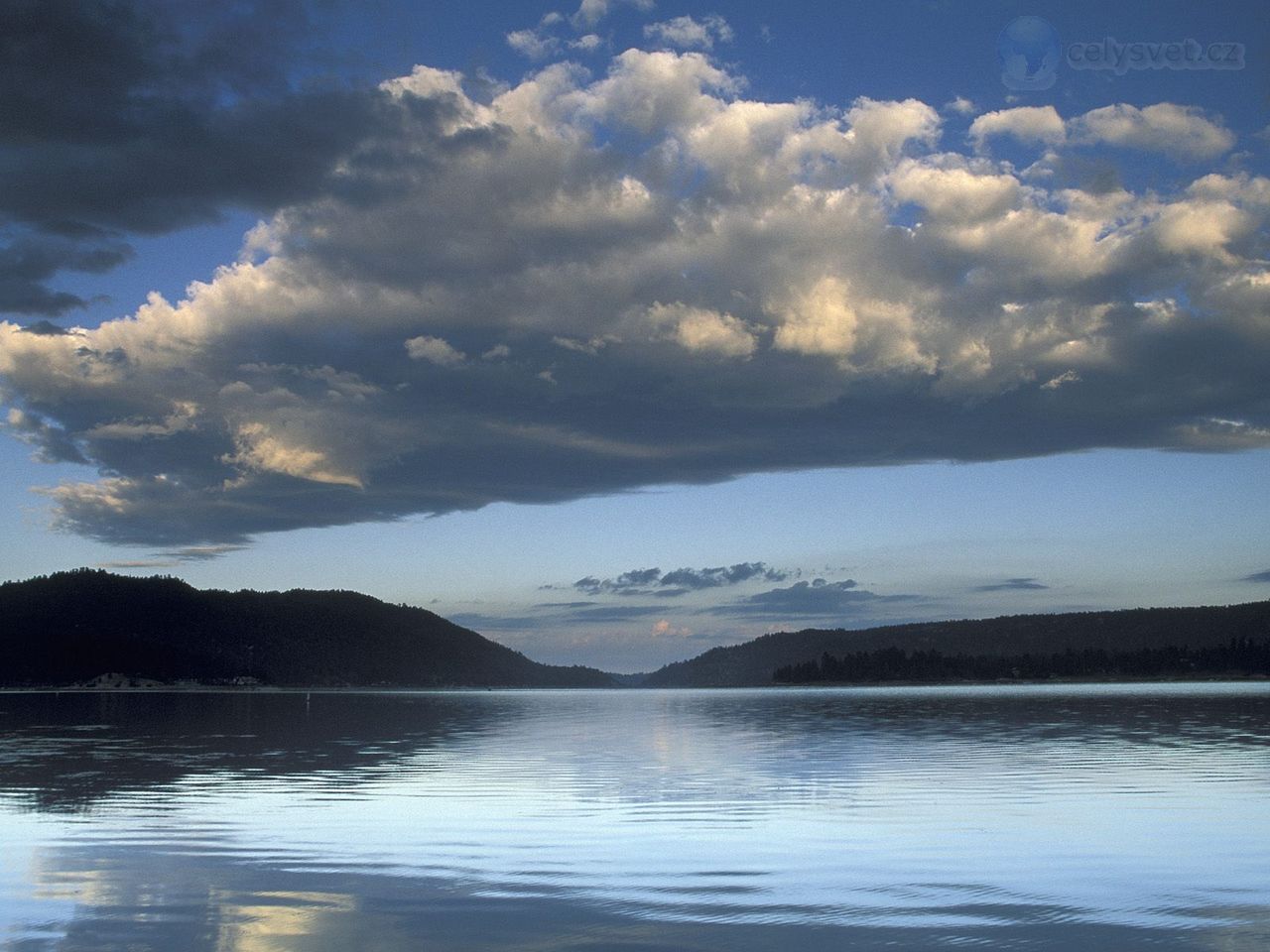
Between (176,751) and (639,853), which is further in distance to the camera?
(176,751)

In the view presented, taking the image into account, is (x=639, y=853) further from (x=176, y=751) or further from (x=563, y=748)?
(x=176, y=751)

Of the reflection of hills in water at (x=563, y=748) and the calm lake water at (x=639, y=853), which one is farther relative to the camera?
the reflection of hills in water at (x=563, y=748)

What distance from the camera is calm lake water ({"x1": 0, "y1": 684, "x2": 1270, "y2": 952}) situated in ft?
61.0

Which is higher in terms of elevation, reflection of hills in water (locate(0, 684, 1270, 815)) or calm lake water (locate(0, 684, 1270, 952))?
calm lake water (locate(0, 684, 1270, 952))

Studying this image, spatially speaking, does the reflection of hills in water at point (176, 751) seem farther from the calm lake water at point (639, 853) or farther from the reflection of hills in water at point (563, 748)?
the calm lake water at point (639, 853)

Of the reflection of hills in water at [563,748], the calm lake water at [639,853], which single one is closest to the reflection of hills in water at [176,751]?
the reflection of hills in water at [563,748]

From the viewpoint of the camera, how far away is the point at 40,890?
21812 mm

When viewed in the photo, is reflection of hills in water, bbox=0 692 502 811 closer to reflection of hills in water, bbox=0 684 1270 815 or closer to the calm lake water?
reflection of hills in water, bbox=0 684 1270 815

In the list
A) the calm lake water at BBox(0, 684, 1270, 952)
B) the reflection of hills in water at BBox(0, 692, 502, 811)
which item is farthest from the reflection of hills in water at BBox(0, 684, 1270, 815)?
the calm lake water at BBox(0, 684, 1270, 952)

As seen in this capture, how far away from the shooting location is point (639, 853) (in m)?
26.5

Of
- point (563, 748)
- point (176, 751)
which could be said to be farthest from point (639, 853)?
point (176, 751)

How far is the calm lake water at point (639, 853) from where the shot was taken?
1858 cm

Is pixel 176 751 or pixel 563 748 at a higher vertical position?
pixel 176 751

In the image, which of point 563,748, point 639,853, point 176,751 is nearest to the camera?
point 639,853
